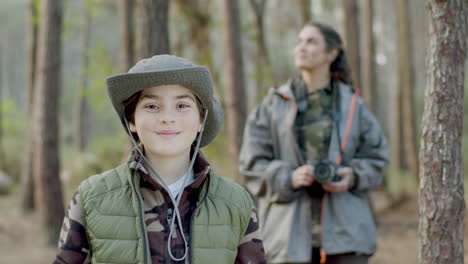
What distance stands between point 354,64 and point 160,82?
9.06 m

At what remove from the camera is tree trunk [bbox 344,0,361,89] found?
10984mm

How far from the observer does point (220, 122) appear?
2676 mm

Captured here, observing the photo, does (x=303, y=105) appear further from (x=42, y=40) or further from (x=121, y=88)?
(x=42, y=40)

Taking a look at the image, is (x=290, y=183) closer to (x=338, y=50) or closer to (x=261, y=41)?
(x=338, y=50)

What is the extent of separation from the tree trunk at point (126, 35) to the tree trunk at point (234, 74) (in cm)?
145

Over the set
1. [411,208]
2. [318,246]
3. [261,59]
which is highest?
[261,59]

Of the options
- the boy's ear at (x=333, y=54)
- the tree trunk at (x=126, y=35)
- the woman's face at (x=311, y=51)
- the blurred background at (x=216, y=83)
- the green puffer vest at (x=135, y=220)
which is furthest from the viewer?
the tree trunk at (x=126, y=35)

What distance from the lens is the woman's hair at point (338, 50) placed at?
442 cm

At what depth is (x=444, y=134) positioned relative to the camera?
2.89 metres

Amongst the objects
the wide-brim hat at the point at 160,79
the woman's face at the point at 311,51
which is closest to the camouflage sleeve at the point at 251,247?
the wide-brim hat at the point at 160,79

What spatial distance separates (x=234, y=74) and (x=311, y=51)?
4220mm

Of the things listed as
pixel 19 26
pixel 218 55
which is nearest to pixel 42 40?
A: pixel 218 55

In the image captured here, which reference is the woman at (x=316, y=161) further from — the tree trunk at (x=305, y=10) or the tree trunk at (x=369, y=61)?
the tree trunk at (x=369, y=61)

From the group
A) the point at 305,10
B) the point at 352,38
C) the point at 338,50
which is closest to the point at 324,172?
the point at 338,50
